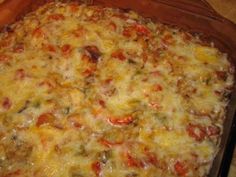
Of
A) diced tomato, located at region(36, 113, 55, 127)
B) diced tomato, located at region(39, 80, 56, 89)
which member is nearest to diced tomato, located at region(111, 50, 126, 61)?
diced tomato, located at region(39, 80, 56, 89)

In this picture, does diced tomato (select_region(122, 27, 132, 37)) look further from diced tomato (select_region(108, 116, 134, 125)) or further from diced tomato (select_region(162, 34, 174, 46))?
diced tomato (select_region(108, 116, 134, 125))

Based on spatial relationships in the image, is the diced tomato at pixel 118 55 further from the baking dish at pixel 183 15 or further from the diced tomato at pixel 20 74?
the diced tomato at pixel 20 74

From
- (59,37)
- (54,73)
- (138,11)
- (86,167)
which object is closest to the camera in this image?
(86,167)

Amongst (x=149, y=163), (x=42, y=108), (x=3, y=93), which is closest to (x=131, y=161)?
(x=149, y=163)

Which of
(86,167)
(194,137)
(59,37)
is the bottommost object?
(86,167)

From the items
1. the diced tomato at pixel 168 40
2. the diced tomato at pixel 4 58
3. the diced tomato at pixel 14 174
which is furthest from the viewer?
the diced tomato at pixel 168 40

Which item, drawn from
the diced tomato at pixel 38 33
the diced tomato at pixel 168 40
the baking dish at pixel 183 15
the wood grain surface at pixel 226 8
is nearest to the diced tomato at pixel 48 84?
the diced tomato at pixel 38 33

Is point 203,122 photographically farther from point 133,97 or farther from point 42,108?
point 42,108

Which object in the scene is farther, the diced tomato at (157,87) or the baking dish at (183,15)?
the baking dish at (183,15)
